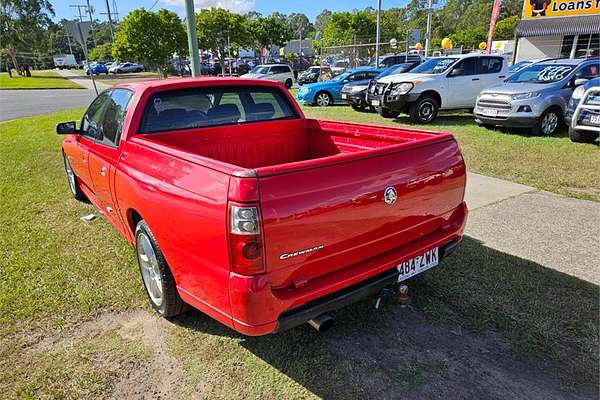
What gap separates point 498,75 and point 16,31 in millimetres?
64481

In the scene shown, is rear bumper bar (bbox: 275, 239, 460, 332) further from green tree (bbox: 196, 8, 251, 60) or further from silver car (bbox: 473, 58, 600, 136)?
green tree (bbox: 196, 8, 251, 60)

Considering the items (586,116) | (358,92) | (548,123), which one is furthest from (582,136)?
(358,92)

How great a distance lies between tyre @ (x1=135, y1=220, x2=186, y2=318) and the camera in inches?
110

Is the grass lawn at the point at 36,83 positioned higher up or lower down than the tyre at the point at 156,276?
lower down

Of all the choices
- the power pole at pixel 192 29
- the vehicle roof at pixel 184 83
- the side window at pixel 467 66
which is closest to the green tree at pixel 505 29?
the side window at pixel 467 66

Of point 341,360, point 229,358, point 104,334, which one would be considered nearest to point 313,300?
point 341,360

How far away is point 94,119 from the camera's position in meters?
4.33

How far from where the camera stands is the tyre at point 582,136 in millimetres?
8508

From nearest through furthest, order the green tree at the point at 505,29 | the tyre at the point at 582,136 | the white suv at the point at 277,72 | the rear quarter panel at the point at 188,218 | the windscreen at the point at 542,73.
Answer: the rear quarter panel at the point at 188,218
the tyre at the point at 582,136
the windscreen at the point at 542,73
the white suv at the point at 277,72
the green tree at the point at 505,29

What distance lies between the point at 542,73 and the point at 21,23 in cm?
6640

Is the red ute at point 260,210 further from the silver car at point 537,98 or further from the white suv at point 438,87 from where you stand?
the white suv at point 438,87

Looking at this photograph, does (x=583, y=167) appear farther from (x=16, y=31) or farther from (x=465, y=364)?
(x=16, y=31)

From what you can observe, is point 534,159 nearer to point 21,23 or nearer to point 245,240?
point 245,240

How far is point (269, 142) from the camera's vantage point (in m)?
3.96
